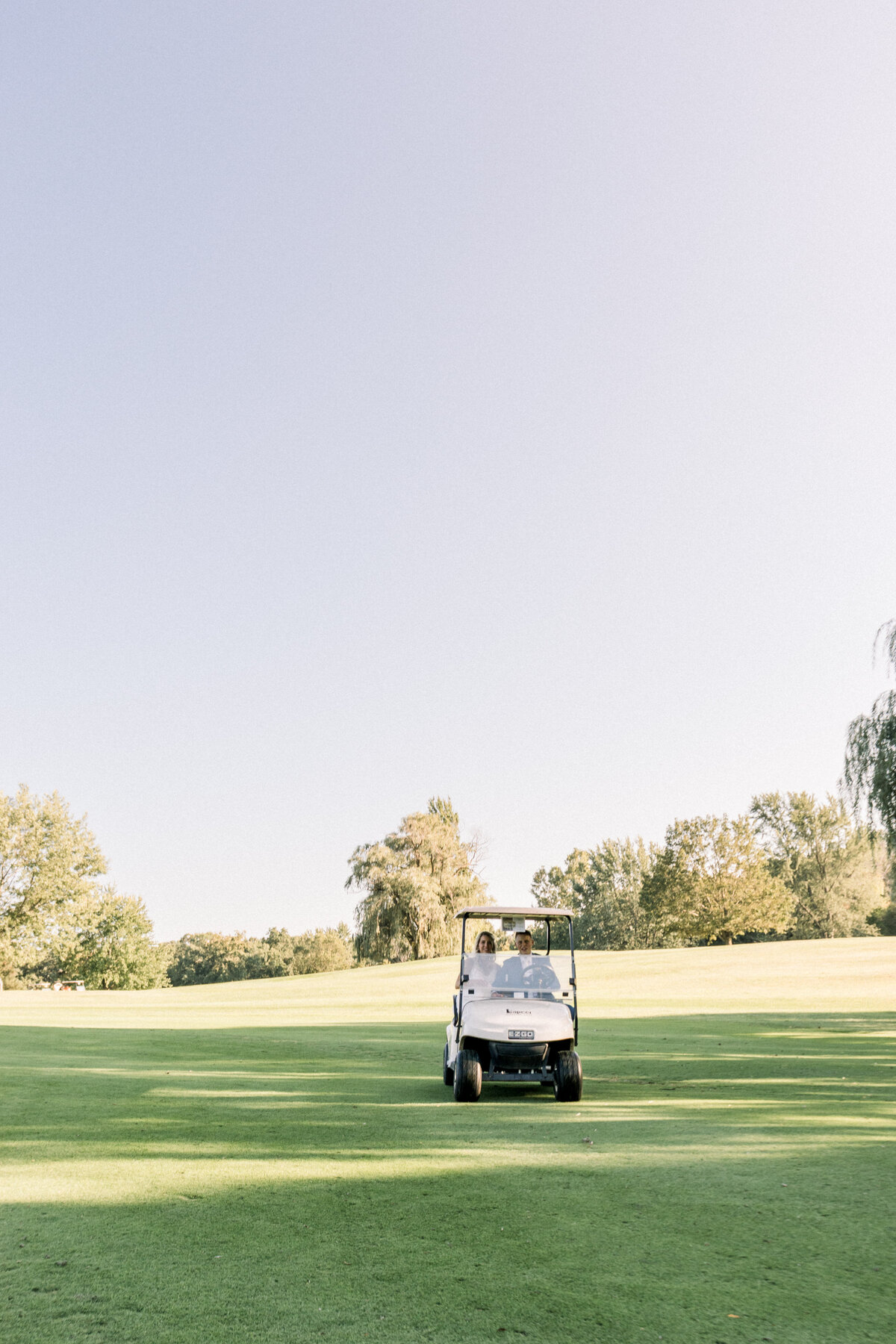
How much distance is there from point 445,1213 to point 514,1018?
416cm

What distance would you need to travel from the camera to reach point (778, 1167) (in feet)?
22.2

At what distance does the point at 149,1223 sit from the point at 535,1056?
518 centimetres

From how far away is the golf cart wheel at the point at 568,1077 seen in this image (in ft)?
32.3

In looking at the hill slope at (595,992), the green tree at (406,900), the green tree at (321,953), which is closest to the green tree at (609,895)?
the green tree at (321,953)

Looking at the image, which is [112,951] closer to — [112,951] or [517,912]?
[112,951]

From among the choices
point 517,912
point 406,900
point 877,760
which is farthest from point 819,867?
point 517,912

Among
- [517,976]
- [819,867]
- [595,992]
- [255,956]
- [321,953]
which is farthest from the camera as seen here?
[255,956]

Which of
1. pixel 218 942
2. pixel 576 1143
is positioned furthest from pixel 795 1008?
pixel 218 942

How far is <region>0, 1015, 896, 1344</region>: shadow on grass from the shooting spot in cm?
406

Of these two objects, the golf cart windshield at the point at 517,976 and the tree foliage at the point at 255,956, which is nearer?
the golf cart windshield at the point at 517,976

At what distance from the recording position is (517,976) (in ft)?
34.5

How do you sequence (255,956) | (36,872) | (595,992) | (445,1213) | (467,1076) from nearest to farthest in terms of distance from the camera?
1. (445,1213)
2. (467,1076)
3. (595,992)
4. (36,872)
5. (255,956)

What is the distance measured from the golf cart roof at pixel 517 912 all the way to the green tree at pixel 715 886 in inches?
2465

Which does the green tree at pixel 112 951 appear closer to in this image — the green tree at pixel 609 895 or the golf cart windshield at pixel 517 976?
the green tree at pixel 609 895
